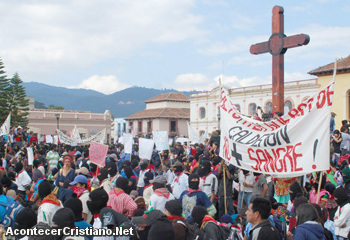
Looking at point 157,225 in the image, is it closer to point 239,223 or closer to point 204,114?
point 239,223

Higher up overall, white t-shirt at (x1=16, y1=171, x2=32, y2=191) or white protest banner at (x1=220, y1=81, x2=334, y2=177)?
white protest banner at (x1=220, y1=81, x2=334, y2=177)

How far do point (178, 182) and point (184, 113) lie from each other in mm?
58971

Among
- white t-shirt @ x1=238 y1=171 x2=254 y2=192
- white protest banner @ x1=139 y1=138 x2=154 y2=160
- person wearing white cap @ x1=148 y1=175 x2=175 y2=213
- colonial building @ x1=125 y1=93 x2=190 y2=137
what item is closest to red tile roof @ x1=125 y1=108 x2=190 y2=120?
colonial building @ x1=125 y1=93 x2=190 y2=137

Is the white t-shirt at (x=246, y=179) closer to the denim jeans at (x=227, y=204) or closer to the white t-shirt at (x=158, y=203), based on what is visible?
the denim jeans at (x=227, y=204)

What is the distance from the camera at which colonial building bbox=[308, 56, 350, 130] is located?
31094 millimetres

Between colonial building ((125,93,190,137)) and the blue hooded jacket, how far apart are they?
57163 millimetres

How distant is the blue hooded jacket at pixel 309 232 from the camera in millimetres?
4219

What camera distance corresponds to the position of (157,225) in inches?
176

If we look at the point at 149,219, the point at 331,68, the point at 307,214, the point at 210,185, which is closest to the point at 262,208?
the point at 307,214

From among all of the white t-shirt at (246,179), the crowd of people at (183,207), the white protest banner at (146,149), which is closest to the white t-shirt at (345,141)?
the crowd of people at (183,207)

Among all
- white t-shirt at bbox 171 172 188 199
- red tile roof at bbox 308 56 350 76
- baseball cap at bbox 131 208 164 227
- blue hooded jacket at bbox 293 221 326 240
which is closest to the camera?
blue hooded jacket at bbox 293 221 326 240

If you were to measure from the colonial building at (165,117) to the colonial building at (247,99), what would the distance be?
5389 mm

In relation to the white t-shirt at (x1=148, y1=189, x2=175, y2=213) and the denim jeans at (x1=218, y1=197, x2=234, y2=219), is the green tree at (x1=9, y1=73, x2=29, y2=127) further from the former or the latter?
the white t-shirt at (x1=148, y1=189, x2=175, y2=213)

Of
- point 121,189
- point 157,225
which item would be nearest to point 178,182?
point 121,189
